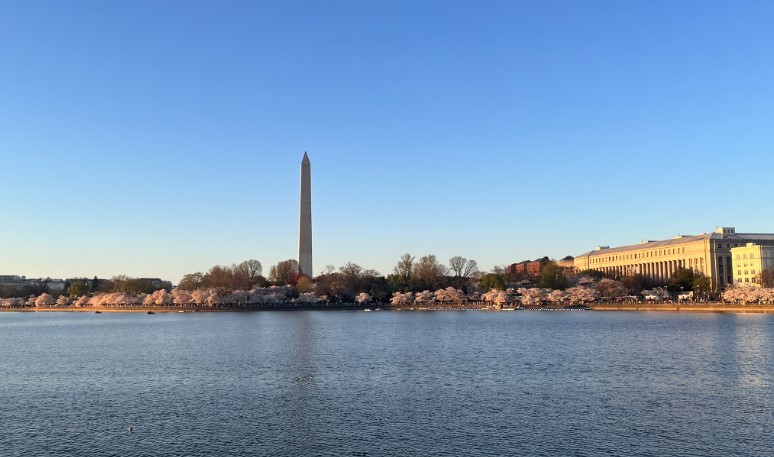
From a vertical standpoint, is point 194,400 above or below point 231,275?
below

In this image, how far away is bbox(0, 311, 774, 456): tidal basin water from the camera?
2155 cm

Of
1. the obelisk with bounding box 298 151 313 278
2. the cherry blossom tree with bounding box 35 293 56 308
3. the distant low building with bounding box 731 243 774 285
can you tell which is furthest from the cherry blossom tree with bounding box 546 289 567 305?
the cherry blossom tree with bounding box 35 293 56 308

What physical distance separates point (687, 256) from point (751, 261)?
14.6 m

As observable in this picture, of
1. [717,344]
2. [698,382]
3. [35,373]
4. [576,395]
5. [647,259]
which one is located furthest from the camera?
[647,259]

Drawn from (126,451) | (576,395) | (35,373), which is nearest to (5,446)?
(126,451)

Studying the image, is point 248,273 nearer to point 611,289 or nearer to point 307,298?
point 307,298

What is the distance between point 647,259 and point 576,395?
134 meters

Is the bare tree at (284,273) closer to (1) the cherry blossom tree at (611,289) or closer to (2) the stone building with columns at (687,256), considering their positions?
(1) the cherry blossom tree at (611,289)

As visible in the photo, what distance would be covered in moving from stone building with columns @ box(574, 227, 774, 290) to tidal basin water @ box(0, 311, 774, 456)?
3473 inches

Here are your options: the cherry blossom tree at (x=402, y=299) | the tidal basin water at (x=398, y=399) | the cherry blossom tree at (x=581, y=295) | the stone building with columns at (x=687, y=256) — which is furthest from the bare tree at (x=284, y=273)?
the tidal basin water at (x=398, y=399)

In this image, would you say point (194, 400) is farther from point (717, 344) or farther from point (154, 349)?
point (717, 344)

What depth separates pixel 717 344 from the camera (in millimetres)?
46625

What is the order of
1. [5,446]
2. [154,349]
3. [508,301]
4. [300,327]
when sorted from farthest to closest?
[508,301], [300,327], [154,349], [5,446]

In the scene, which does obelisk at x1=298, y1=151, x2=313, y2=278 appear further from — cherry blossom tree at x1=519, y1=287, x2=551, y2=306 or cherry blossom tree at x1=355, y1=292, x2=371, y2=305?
cherry blossom tree at x1=519, y1=287, x2=551, y2=306
